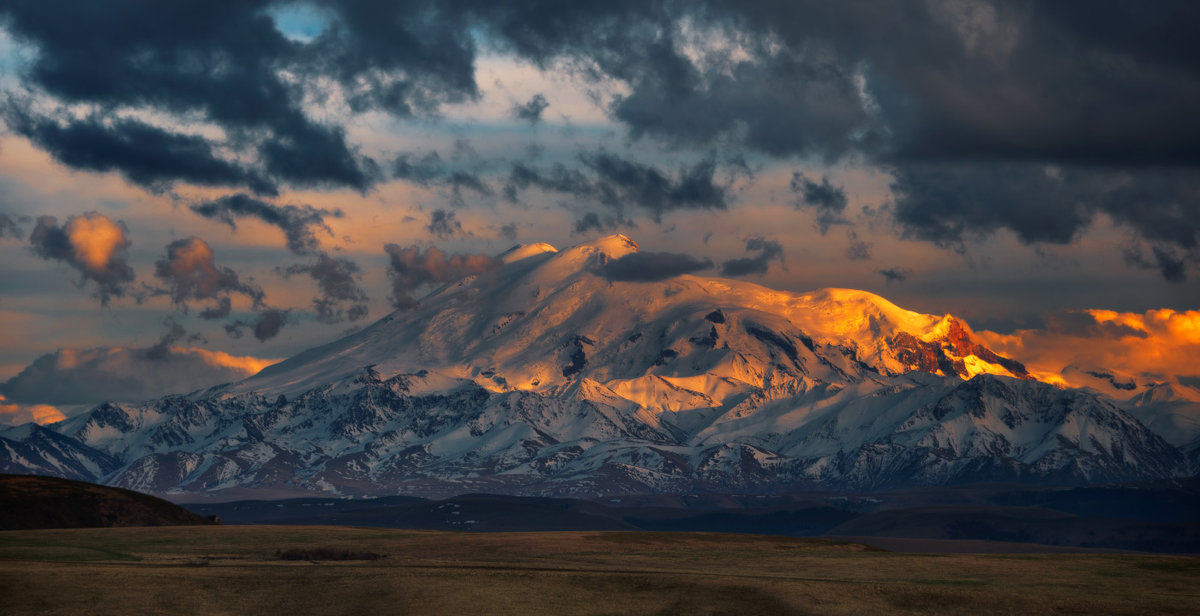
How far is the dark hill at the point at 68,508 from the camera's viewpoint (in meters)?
183

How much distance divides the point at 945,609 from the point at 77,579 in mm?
57662

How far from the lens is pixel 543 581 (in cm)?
10075

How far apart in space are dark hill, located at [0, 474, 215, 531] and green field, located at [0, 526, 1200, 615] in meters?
44.6

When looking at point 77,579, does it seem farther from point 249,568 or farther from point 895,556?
point 895,556

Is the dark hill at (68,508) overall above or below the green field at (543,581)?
above

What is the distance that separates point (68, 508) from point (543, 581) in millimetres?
111557

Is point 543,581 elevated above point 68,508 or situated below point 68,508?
below

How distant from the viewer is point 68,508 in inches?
7485

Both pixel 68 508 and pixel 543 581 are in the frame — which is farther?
pixel 68 508

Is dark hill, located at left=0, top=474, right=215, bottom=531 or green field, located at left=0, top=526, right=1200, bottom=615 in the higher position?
dark hill, located at left=0, top=474, right=215, bottom=531

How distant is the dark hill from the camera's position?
183m

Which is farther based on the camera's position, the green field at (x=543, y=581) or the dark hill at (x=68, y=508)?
the dark hill at (x=68, y=508)

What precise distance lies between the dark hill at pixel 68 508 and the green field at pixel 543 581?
146ft

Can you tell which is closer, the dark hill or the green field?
the green field
